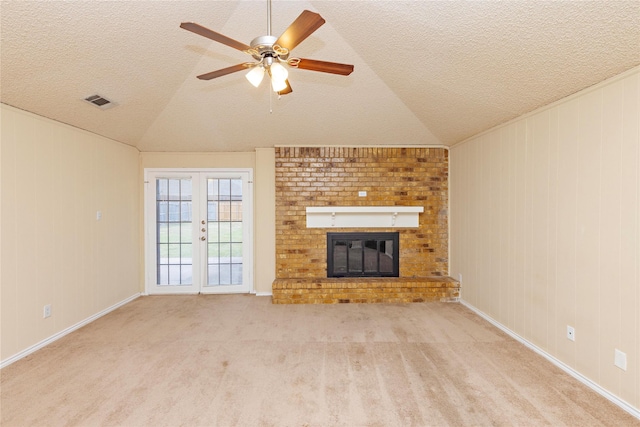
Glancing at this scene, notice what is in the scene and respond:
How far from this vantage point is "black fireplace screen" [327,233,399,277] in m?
4.62

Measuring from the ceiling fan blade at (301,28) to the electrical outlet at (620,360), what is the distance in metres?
2.88

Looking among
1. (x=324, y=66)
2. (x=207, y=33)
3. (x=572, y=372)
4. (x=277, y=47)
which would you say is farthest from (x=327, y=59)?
(x=572, y=372)

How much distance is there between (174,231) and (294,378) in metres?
3.33

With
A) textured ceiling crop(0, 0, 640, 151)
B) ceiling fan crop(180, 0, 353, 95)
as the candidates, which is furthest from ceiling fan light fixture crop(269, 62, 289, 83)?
textured ceiling crop(0, 0, 640, 151)

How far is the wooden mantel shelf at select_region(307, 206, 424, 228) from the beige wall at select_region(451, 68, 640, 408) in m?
1.06

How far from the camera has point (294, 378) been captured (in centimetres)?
239

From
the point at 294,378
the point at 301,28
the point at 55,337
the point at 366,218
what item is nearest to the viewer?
the point at 301,28

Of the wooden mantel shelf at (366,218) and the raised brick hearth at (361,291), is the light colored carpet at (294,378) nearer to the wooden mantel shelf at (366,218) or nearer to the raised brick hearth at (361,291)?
the raised brick hearth at (361,291)

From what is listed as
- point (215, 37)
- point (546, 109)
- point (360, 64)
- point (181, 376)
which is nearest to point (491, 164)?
point (546, 109)

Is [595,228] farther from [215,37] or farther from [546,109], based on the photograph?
[215,37]

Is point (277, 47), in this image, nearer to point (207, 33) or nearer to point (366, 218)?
point (207, 33)

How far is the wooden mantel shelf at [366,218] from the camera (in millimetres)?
4516

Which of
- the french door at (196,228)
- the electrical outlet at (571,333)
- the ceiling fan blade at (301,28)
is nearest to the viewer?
the ceiling fan blade at (301,28)

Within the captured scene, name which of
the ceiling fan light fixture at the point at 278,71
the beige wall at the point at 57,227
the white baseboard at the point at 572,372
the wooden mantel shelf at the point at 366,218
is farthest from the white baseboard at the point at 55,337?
the white baseboard at the point at 572,372
